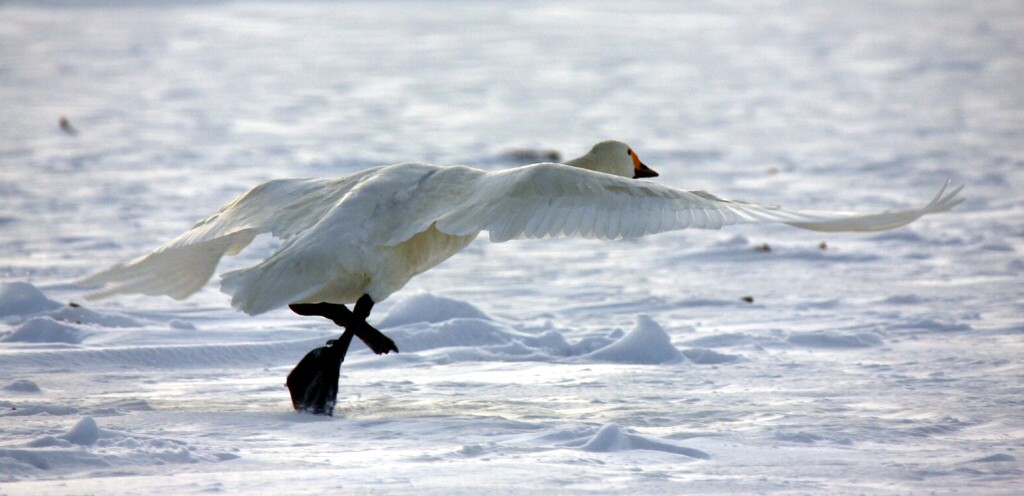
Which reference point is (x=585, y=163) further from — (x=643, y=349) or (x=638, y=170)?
(x=643, y=349)

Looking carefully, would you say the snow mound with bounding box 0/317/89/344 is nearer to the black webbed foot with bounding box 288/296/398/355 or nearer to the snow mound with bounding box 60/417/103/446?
the black webbed foot with bounding box 288/296/398/355

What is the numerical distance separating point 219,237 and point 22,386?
0.88 m

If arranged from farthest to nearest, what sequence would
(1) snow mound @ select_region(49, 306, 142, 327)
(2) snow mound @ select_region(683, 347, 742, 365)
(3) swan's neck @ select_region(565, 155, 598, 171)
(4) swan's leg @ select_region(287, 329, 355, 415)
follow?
(1) snow mound @ select_region(49, 306, 142, 327) < (3) swan's neck @ select_region(565, 155, 598, 171) < (2) snow mound @ select_region(683, 347, 742, 365) < (4) swan's leg @ select_region(287, 329, 355, 415)

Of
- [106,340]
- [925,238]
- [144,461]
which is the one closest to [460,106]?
[925,238]

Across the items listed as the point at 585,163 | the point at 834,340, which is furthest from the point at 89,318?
the point at 834,340

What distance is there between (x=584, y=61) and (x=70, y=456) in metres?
17.4

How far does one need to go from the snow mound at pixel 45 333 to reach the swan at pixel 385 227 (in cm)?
84

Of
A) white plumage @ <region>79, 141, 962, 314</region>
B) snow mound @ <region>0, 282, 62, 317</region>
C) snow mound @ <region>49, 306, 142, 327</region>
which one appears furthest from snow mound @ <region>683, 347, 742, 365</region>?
snow mound @ <region>0, 282, 62, 317</region>

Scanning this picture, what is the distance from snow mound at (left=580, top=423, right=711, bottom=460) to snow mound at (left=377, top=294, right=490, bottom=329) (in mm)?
2032

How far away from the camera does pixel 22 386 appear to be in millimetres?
4789

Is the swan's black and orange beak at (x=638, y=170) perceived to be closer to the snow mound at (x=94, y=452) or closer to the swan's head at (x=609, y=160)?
the swan's head at (x=609, y=160)

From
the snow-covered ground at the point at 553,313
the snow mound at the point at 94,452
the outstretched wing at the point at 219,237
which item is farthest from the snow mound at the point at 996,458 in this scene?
the outstretched wing at the point at 219,237

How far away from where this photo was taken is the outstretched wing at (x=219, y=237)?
4887mm

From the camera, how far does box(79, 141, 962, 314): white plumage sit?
14.4ft
